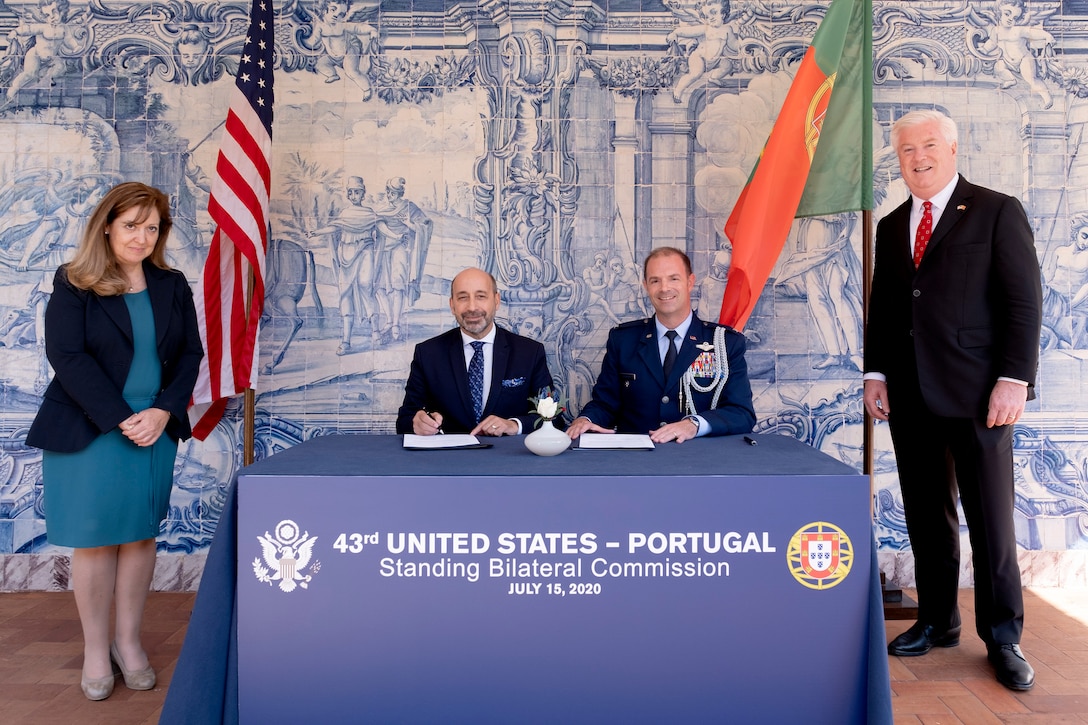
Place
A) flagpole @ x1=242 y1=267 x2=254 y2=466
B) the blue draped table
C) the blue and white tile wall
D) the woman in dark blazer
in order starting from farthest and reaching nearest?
the blue and white tile wall
flagpole @ x1=242 y1=267 x2=254 y2=466
the woman in dark blazer
the blue draped table

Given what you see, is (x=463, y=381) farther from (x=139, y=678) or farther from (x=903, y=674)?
(x=903, y=674)

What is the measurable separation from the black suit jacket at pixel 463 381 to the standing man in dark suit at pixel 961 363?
136 cm

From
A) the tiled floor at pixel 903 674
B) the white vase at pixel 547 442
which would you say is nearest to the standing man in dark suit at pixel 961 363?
the tiled floor at pixel 903 674

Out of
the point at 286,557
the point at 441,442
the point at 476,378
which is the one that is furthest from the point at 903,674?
the point at 286,557

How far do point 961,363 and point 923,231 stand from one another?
48 cm

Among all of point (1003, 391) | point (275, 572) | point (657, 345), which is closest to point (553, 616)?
point (275, 572)

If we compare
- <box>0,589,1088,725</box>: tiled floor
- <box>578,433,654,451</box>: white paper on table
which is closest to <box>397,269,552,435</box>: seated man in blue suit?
<box>578,433,654,451</box>: white paper on table

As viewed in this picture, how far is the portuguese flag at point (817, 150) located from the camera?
3.11 meters

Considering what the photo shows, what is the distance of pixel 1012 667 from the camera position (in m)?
2.48

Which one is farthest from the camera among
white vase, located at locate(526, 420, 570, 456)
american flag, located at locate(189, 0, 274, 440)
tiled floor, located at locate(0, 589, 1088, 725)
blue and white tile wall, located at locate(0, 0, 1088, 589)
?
blue and white tile wall, located at locate(0, 0, 1088, 589)

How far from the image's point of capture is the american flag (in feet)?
10.1

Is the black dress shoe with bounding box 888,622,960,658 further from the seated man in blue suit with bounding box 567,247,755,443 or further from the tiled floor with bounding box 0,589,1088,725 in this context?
the seated man in blue suit with bounding box 567,247,755,443

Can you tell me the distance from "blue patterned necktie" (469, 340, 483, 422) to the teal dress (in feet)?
3.70

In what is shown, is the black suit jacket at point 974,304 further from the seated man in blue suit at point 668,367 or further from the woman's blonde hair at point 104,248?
the woman's blonde hair at point 104,248
